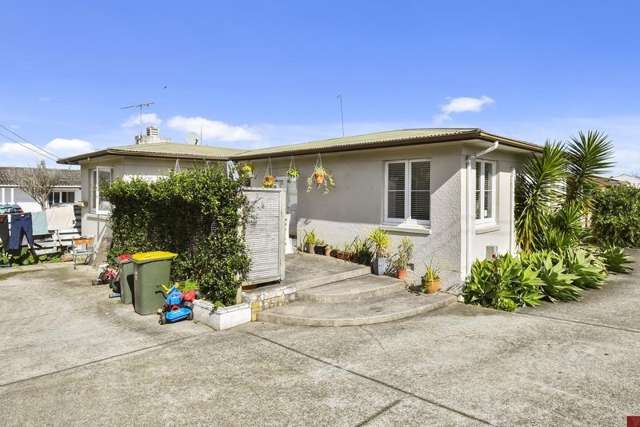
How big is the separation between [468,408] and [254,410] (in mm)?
2063

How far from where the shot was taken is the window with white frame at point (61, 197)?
37.0m

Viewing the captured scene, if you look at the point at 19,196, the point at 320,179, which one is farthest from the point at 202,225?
the point at 19,196

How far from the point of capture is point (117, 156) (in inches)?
493

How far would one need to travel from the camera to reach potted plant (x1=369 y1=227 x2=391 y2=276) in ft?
29.8

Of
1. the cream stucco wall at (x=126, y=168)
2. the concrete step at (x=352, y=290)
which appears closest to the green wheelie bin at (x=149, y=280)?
the concrete step at (x=352, y=290)

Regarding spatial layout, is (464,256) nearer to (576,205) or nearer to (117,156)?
(576,205)

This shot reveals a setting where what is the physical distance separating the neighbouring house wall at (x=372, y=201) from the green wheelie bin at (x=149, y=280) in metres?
4.51

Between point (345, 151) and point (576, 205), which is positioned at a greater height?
point (345, 151)

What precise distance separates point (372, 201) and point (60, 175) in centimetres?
3873

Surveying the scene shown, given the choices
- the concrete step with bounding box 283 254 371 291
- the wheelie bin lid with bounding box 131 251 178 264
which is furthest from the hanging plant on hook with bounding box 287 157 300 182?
the wheelie bin lid with bounding box 131 251 178 264

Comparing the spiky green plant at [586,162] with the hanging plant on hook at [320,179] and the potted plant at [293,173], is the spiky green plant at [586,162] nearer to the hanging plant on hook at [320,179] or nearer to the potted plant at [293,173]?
the hanging plant on hook at [320,179]

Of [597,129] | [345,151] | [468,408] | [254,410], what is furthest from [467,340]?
[597,129]

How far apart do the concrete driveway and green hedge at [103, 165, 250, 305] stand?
102 cm

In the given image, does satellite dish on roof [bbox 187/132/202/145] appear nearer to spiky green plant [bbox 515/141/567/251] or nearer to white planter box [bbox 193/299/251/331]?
Result: white planter box [bbox 193/299/251/331]
